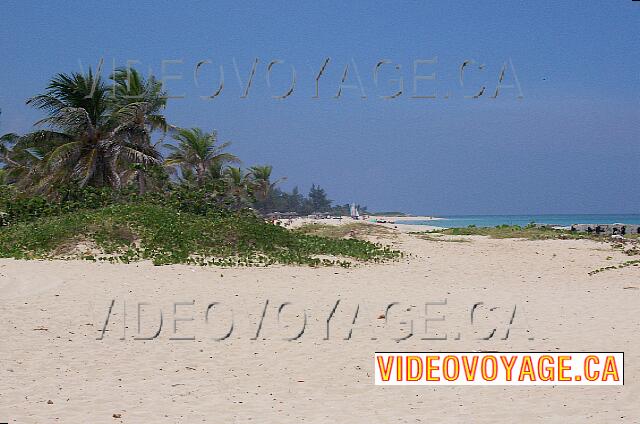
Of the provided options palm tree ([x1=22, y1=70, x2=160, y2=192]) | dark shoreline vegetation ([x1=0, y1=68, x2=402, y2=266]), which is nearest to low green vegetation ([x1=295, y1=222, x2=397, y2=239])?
dark shoreline vegetation ([x1=0, y1=68, x2=402, y2=266])

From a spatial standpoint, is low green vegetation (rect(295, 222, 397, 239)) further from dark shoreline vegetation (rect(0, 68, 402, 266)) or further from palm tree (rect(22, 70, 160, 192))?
palm tree (rect(22, 70, 160, 192))

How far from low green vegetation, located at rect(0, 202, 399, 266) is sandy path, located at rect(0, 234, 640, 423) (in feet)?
5.09

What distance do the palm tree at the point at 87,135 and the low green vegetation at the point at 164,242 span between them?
4.94 m

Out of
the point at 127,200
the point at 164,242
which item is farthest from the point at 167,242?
the point at 127,200

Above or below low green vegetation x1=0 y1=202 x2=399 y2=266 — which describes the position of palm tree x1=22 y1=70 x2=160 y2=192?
above

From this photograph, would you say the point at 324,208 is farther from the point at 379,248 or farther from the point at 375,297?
the point at 375,297

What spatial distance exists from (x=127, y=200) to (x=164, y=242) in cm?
721

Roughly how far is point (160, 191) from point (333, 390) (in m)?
19.0

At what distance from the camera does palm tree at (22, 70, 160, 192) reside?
958 inches

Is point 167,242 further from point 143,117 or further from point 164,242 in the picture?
point 143,117

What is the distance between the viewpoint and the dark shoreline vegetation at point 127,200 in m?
16.8

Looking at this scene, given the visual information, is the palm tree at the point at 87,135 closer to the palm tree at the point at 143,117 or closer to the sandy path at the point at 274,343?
the palm tree at the point at 143,117

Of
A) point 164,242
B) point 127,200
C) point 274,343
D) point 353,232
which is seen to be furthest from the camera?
point 353,232

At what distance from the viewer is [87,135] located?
2472 cm
